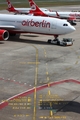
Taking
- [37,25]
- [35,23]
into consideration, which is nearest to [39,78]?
[37,25]

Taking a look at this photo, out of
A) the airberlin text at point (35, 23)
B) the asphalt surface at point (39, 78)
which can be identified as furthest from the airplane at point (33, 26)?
the asphalt surface at point (39, 78)

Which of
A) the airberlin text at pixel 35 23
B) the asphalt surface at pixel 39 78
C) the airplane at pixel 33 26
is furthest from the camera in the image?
the airberlin text at pixel 35 23

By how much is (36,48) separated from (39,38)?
9.22 m

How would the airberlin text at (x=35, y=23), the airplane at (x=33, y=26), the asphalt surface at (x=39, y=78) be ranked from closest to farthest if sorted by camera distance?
the asphalt surface at (x=39, y=78), the airplane at (x=33, y=26), the airberlin text at (x=35, y=23)

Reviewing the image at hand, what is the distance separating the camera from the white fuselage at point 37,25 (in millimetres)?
42906

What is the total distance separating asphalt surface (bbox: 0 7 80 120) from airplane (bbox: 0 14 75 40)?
6.75ft

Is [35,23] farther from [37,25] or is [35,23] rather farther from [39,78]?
[39,78]

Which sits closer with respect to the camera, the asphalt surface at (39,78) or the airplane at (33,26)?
the asphalt surface at (39,78)

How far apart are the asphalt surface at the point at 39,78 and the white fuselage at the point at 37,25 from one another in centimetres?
233

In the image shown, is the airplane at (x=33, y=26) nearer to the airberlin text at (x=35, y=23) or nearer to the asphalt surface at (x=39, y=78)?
the airberlin text at (x=35, y=23)

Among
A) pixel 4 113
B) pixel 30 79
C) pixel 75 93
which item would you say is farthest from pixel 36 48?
pixel 4 113

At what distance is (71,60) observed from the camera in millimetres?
32969

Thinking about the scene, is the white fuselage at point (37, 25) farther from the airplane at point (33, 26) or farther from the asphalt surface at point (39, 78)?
the asphalt surface at point (39, 78)

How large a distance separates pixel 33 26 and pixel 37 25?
2.71 feet
